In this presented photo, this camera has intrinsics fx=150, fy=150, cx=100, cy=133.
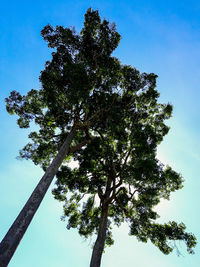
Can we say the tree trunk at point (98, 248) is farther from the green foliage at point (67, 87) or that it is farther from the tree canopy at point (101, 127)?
the green foliage at point (67, 87)

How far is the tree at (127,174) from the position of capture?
997 centimetres

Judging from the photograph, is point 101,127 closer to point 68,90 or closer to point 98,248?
point 68,90

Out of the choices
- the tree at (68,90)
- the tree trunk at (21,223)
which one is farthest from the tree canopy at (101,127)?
the tree trunk at (21,223)

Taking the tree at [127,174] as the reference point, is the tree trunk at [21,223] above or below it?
below

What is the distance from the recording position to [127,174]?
9.71 m

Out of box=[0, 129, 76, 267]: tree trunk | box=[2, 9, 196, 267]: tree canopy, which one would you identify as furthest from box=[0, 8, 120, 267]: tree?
box=[0, 129, 76, 267]: tree trunk

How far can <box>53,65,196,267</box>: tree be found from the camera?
32.7 feet

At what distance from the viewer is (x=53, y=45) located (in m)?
11.1

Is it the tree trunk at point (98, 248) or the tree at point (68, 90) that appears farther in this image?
the tree at point (68, 90)

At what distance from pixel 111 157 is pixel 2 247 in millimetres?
8002

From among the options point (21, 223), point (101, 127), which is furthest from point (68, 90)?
point (21, 223)

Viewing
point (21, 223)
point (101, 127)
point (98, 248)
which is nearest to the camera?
point (21, 223)

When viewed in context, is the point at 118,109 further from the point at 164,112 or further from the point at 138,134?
the point at 164,112

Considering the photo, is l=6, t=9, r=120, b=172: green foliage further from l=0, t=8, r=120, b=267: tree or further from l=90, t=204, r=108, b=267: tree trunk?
l=90, t=204, r=108, b=267: tree trunk
